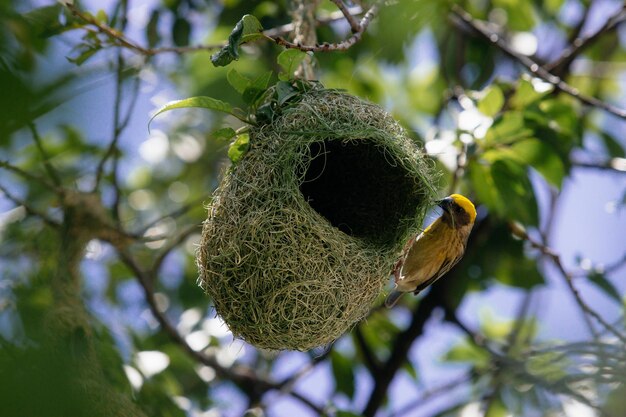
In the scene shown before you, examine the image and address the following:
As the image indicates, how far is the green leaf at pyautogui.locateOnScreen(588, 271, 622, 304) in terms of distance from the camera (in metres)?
3.30

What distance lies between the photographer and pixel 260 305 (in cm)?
210

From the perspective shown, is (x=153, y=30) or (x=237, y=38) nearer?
(x=237, y=38)

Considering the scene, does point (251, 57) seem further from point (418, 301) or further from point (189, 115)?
point (418, 301)

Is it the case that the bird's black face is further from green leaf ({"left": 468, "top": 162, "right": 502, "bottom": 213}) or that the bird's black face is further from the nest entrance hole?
the nest entrance hole

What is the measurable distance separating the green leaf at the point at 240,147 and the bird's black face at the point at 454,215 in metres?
0.87

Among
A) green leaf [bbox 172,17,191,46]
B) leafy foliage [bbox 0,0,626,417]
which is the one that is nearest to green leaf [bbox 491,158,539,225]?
leafy foliage [bbox 0,0,626,417]

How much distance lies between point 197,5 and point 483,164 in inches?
75.5

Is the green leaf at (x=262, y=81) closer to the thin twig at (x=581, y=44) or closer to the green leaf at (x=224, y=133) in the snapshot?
the green leaf at (x=224, y=133)

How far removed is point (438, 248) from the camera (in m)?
2.89

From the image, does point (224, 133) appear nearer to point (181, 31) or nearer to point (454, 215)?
point (454, 215)

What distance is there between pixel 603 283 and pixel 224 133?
2045 mm

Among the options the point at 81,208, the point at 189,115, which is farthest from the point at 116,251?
the point at 189,115

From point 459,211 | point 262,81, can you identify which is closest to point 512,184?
point 459,211

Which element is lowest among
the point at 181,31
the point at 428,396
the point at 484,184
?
the point at 428,396
